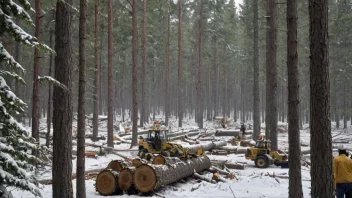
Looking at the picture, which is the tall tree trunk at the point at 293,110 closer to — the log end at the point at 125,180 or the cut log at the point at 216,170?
the log end at the point at 125,180

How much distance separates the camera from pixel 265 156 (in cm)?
1842

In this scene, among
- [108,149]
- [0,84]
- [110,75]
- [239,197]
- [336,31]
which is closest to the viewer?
[0,84]

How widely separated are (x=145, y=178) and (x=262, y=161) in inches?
330

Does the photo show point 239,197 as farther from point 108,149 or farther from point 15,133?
point 108,149

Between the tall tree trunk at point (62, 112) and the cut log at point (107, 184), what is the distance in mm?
4147

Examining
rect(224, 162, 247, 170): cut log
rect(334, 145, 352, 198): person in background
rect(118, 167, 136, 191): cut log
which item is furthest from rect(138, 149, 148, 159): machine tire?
rect(334, 145, 352, 198): person in background

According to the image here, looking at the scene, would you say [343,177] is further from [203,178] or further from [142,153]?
[142,153]

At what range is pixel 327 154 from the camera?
682 cm

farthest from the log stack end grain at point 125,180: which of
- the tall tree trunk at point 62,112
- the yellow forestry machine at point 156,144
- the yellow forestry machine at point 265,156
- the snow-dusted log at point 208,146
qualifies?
the yellow forestry machine at point 265,156

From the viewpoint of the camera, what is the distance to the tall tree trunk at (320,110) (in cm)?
681

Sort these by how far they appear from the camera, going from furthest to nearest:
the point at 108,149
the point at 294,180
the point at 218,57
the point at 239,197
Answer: the point at 218,57, the point at 108,149, the point at 239,197, the point at 294,180

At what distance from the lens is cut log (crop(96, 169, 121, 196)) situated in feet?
40.0

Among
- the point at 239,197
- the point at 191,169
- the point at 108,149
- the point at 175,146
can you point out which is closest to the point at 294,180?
the point at 239,197

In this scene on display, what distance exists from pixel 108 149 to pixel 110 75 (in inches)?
193
